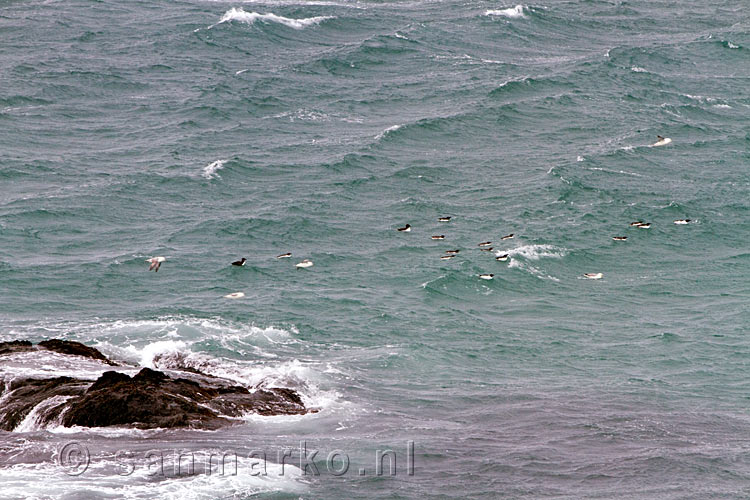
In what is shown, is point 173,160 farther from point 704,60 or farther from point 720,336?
point 704,60

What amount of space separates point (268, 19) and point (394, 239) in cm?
4568

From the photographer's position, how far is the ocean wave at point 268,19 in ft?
313

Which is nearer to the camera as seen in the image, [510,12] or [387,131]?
[387,131]

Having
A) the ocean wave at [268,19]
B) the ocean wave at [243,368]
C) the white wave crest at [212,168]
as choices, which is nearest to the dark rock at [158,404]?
the ocean wave at [243,368]

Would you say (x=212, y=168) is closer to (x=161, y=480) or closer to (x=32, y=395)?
(x=32, y=395)

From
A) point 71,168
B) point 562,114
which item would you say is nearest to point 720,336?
point 562,114

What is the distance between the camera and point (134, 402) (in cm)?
3341

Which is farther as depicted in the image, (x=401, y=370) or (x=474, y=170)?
(x=474, y=170)

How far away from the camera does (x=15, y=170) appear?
211ft

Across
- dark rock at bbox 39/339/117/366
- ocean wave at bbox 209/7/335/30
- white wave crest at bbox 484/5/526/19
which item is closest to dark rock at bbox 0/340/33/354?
dark rock at bbox 39/339/117/366

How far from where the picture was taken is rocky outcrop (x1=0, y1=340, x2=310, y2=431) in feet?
108

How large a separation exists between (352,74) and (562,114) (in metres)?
17.1

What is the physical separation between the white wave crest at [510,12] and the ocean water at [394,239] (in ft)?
1.27

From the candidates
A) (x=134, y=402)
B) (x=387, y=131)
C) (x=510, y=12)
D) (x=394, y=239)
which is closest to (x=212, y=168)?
(x=387, y=131)
